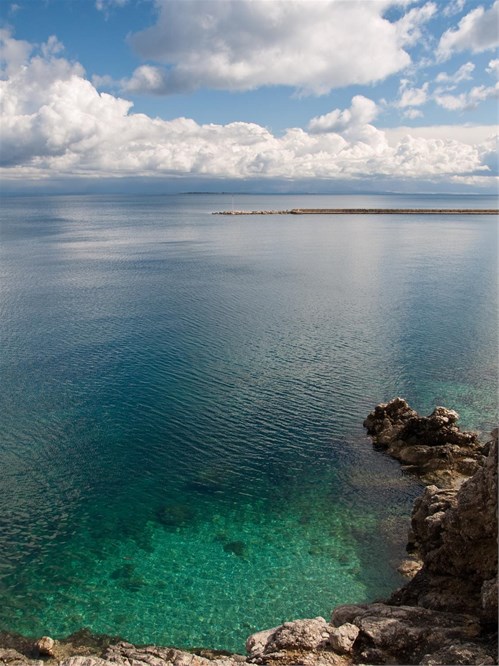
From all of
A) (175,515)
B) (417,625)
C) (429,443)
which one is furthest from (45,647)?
(429,443)

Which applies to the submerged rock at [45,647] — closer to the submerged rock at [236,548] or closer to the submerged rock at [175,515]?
the submerged rock at [175,515]

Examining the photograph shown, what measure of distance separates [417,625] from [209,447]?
26.4 m

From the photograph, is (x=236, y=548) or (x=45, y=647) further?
(x=236, y=548)

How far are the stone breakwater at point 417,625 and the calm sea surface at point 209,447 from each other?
245cm

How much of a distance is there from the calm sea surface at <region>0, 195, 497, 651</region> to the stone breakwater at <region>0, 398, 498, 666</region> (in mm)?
2453

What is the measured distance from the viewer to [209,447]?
1871 inches

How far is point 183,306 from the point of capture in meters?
94.2

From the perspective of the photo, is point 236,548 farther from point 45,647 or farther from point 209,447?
point 45,647

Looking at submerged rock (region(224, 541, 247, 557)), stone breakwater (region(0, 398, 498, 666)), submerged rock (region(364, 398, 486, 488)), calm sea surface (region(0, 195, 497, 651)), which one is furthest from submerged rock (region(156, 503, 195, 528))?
submerged rock (region(364, 398, 486, 488))

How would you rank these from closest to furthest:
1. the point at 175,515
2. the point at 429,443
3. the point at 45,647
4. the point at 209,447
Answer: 1. the point at 45,647
2. the point at 175,515
3. the point at 429,443
4. the point at 209,447

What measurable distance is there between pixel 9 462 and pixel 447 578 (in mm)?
35638

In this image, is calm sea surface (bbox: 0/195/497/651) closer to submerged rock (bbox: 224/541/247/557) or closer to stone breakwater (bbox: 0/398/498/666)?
submerged rock (bbox: 224/541/247/557)

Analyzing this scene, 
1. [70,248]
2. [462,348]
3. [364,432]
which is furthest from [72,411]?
[70,248]

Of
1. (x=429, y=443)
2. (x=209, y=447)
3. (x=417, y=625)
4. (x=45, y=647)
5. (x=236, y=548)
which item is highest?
→ (x=429, y=443)
